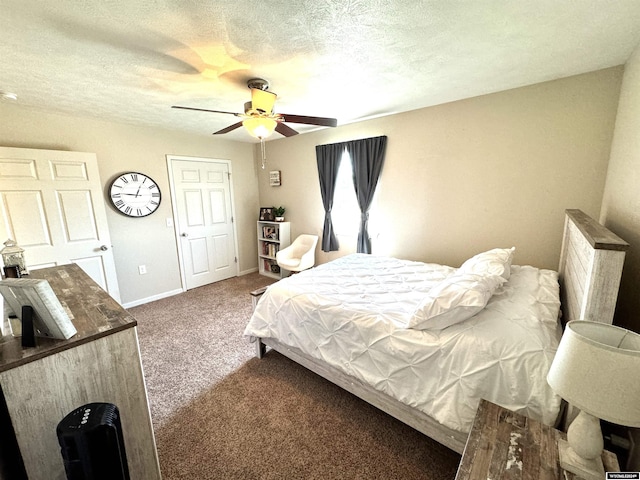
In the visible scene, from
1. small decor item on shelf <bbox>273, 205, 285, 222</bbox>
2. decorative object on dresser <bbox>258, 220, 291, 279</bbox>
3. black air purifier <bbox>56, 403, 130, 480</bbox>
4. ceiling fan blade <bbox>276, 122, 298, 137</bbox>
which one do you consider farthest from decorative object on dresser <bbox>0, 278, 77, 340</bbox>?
small decor item on shelf <bbox>273, 205, 285, 222</bbox>

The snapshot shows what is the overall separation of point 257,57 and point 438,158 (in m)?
2.19

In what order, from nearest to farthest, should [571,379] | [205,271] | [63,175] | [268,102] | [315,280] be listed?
[571,379], [268,102], [315,280], [63,175], [205,271]

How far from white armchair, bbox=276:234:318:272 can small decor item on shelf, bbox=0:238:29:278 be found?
9.17 ft

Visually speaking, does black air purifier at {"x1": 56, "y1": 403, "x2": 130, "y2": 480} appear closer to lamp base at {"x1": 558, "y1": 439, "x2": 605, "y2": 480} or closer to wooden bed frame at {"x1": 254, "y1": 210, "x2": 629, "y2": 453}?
wooden bed frame at {"x1": 254, "y1": 210, "x2": 629, "y2": 453}

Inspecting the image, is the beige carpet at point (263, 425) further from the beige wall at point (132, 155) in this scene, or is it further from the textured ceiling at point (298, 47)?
the textured ceiling at point (298, 47)

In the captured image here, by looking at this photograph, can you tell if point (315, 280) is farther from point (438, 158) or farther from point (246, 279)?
point (246, 279)

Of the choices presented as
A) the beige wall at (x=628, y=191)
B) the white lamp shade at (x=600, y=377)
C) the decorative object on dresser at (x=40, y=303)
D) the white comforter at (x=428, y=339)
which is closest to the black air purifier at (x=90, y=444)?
the decorative object on dresser at (x=40, y=303)

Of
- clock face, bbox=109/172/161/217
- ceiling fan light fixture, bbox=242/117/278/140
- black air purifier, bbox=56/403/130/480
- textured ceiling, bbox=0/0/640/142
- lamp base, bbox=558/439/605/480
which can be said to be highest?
textured ceiling, bbox=0/0/640/142

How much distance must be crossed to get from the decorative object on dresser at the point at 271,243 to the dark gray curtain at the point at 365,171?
1.50 m

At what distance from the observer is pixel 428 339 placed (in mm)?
1479

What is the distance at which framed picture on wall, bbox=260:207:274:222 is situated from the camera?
15.6 ft

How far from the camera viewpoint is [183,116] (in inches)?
124

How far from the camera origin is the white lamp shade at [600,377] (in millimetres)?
741

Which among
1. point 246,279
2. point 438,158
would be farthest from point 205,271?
point 438,158
